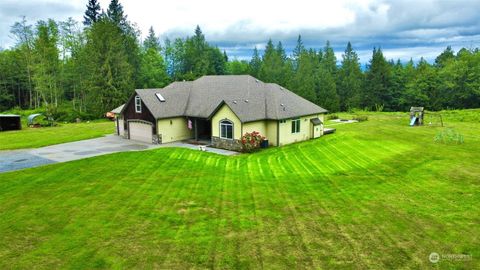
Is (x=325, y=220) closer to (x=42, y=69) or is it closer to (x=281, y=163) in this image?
(x=281, y=163)

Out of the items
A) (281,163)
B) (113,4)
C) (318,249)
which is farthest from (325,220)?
(113,4)

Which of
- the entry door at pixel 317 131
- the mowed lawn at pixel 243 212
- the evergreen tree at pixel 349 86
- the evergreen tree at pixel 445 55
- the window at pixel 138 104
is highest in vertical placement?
the evergreen tree at pixel 445 55

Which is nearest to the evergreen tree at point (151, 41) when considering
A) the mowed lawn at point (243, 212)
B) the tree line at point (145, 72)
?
the tree line at point (145, 72)

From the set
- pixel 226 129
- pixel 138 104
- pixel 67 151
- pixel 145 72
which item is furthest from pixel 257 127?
pixel 145 72

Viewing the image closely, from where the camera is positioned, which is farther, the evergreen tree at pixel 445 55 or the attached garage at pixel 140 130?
the evergreen tree at pixel 445 55

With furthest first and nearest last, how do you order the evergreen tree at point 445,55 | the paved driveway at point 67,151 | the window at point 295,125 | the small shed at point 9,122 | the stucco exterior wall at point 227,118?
the evergreen tree at point 445,55
the small shed at point 9,122
the window at point 295,125
the stucco exterior wall at point 227,118
the paved driveway at point 67,151

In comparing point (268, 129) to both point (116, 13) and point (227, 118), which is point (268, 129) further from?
point (116, 13)

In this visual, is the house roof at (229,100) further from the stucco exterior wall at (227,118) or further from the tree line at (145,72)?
the tree line at (145,72)
